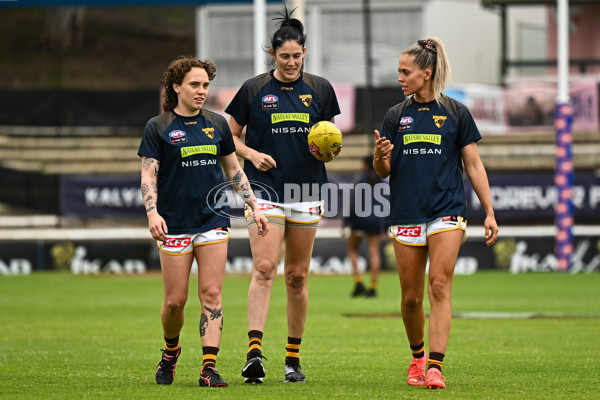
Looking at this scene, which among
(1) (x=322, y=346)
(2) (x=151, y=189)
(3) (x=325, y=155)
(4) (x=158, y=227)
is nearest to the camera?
(4) (x=158, y=227)

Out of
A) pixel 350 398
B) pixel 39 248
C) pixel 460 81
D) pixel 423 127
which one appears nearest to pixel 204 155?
pixel 423 127

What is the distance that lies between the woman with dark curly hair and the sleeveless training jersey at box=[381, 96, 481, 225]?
1.04 metres

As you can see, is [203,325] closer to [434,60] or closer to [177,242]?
[177,242]

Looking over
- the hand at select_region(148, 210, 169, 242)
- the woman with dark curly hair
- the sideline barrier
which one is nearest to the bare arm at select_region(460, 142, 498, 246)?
the woman with dark curly hair

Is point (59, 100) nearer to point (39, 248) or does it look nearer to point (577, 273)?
point (39, 248)

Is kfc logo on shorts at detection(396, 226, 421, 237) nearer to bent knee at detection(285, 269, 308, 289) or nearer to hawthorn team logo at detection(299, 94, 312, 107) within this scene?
bent knee at detection(285, 269, 308, 289)

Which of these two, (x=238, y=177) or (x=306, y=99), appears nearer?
(x=238, y=177)

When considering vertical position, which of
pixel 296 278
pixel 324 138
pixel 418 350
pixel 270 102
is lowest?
pixel 418 350

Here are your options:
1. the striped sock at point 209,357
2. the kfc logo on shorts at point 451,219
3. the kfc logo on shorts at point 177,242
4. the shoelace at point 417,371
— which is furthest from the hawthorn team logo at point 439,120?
the striped sock at point 209,357

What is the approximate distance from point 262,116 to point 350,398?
234 cm

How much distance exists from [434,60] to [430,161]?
2.41 feet

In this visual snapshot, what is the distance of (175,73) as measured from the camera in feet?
24.8

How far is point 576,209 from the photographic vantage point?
Answer: 23.8 m

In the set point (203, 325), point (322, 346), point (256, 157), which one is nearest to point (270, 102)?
point (256, 157)
